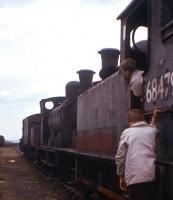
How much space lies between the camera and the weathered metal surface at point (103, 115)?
8.47 m

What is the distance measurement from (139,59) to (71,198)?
725 centimetres

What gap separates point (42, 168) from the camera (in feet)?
74.9

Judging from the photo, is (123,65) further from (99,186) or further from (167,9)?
(99,186)

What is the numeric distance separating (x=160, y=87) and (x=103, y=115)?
384cm

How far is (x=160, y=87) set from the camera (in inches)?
244

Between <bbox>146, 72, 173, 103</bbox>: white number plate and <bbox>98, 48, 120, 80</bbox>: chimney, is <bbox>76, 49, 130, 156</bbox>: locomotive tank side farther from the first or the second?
<bbox>146, 72, 173, 103</bbox>: white number plate

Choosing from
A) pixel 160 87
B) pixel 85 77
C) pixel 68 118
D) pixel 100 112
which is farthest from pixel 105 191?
pixel 68 118

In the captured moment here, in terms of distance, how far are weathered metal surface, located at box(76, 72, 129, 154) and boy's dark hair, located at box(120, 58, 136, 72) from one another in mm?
823

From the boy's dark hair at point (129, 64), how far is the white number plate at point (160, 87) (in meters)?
0.55

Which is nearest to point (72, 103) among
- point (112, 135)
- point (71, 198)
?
point (71, 198)

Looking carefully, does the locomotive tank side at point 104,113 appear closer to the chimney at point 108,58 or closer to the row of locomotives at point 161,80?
the chimney at point 108,58

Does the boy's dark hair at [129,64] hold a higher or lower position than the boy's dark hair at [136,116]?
higher

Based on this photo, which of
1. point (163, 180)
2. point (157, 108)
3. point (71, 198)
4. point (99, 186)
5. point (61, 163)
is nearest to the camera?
point (163, 180)

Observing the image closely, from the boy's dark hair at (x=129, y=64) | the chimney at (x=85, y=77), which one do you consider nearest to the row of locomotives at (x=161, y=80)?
the boy's dark hair at (x=129, y=64)
